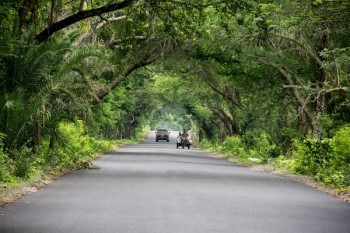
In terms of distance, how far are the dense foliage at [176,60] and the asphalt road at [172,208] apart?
2.10 m

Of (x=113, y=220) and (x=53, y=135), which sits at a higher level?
(x=53, y=135)

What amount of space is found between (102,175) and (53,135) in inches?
101

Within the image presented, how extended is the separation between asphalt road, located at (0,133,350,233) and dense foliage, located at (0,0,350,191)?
2099 millimetres

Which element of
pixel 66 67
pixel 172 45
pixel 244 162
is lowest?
pixel 244 162

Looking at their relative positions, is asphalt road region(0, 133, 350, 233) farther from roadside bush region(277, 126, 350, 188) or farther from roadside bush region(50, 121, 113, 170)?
roadside bush region(50, 121, 113, 170)

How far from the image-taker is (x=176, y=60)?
3203cm

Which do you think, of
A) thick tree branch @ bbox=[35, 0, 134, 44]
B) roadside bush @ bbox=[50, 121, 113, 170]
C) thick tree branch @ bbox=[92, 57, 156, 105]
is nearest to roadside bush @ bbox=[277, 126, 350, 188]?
thick tree branch @ bbox=[35, 0, 134, 44]

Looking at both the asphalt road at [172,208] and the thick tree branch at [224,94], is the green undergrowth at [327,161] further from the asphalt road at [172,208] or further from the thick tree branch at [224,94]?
the thick tree branch at [224,94]

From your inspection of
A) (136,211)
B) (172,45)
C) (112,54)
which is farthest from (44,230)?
(112,54)

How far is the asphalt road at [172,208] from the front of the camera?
941cm

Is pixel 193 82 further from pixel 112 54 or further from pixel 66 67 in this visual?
pixel 66 67

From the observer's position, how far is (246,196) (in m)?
14.2

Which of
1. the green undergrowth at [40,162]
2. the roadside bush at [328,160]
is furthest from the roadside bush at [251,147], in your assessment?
the green undergrowth at [40,162]

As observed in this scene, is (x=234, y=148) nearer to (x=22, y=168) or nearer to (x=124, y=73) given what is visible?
(x=124, y=73)
